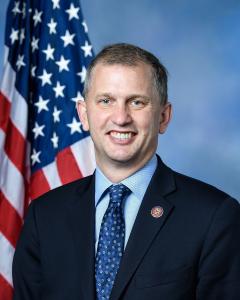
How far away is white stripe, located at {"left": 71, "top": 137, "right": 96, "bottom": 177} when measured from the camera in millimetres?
4012

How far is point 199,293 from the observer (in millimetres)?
2172

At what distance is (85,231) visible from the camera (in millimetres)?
2363

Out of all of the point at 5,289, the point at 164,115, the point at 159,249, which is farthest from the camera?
the point at 5,289

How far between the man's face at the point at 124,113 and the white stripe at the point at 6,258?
5.85 feet

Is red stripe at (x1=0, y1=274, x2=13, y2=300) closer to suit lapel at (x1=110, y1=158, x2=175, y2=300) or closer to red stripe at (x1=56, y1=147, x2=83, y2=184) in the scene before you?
red stripe at (x1=56, y1=147, x2=83, y2=184)

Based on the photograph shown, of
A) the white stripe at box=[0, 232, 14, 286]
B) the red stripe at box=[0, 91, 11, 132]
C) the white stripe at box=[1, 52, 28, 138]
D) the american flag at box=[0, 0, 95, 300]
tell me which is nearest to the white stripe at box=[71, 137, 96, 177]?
the american flag at box=[0, 0, 95, 300]

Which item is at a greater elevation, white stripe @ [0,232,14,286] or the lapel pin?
the lapel pin

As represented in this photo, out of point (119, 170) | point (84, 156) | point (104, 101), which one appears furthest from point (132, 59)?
point (84, 156)

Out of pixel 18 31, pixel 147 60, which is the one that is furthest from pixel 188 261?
pixel 18 31

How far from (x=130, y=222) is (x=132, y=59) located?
689mm

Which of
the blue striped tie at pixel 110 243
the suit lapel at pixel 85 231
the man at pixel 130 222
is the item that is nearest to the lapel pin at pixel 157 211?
the man at pixel 130 222

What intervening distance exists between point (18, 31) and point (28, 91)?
1.49 ft

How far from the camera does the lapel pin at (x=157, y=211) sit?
2273 millimetres

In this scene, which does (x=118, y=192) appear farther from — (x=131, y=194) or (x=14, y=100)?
(x=14, y=100)
